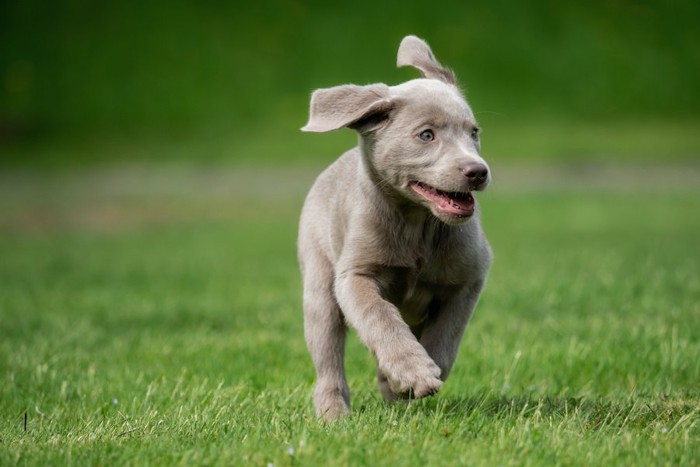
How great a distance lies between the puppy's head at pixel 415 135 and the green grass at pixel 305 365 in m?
0.94

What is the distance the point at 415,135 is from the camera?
4.55m

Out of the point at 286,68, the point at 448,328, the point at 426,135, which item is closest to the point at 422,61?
the point at 426,135

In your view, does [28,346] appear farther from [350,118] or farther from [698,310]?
[698,310]

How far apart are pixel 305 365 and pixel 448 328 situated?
1554mm

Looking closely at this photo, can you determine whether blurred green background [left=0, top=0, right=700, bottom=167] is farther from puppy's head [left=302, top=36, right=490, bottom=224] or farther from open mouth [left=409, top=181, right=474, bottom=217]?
open mouth [left=409, top=181, right=474, bottom=217]

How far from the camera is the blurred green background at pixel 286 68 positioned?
31.7 metres

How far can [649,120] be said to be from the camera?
1244 inches

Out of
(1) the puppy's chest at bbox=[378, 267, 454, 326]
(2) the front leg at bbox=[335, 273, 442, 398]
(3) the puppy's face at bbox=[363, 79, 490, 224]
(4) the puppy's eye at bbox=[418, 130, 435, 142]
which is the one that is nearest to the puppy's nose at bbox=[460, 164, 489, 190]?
(3) the puppy's face at bbox=[363, 79, 490, 224]

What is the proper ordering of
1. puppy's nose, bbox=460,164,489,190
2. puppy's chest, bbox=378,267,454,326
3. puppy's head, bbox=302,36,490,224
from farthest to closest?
puppy's chest, bbox=378,267,454,326 → puppy's head, bbox=302,36,490,224 → puppy's nose, bbox=460,164,489,190

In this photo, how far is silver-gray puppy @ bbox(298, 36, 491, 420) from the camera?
4.41m

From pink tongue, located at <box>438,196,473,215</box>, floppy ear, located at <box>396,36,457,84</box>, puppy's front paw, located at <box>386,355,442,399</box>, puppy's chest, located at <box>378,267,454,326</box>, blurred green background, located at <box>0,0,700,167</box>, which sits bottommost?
blurred green background, located at <box>0,0,700,167</box>

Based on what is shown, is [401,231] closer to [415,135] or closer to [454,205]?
[454,205]

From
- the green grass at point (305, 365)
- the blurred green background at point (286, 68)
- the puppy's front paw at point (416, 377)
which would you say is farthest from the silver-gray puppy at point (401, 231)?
the blurred green background at point (286, 68)

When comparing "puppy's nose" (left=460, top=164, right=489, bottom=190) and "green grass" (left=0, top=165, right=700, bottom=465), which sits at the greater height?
"puppy's nose" (left=460, top=164, right=489, bottom=190)
